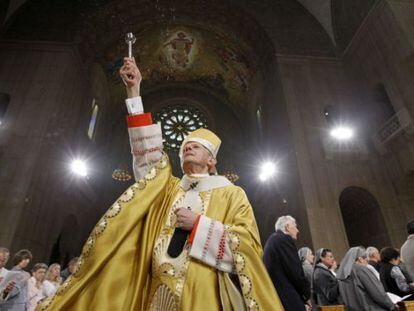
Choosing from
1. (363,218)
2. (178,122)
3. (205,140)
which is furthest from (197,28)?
(205,140)

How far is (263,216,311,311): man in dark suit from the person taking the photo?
258 cm

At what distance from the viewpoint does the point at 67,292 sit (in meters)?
1.24

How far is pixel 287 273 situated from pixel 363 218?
729 cm

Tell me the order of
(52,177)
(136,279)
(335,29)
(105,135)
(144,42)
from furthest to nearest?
1. (105,135)
2. (144,42)
3. (335,29)
4. (52,177)
5. (136,279)

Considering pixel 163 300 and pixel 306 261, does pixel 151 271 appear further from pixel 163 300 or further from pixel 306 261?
pixel 306 261

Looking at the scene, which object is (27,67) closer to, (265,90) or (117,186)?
(117,186)

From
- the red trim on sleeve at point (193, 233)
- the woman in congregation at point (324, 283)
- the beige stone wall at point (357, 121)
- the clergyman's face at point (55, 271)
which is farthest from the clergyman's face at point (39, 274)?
the beige stone wall at point (357, 121)

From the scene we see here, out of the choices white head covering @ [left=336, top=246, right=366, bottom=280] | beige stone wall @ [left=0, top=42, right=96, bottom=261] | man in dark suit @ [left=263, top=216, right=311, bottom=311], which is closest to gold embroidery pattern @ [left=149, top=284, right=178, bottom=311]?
→ man in dark suit @ [left=263, top=216, right=311, bottom=311]

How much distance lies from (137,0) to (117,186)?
8.16 meters

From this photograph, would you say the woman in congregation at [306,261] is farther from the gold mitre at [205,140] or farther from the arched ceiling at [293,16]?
the arched ceiling at [293,16]

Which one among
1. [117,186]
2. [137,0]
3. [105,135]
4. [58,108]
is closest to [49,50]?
[58,108]

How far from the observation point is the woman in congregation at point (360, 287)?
317 cm

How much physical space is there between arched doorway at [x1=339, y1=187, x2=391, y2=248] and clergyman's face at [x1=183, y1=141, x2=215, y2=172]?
25.6 feet

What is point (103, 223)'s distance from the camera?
1405mm
